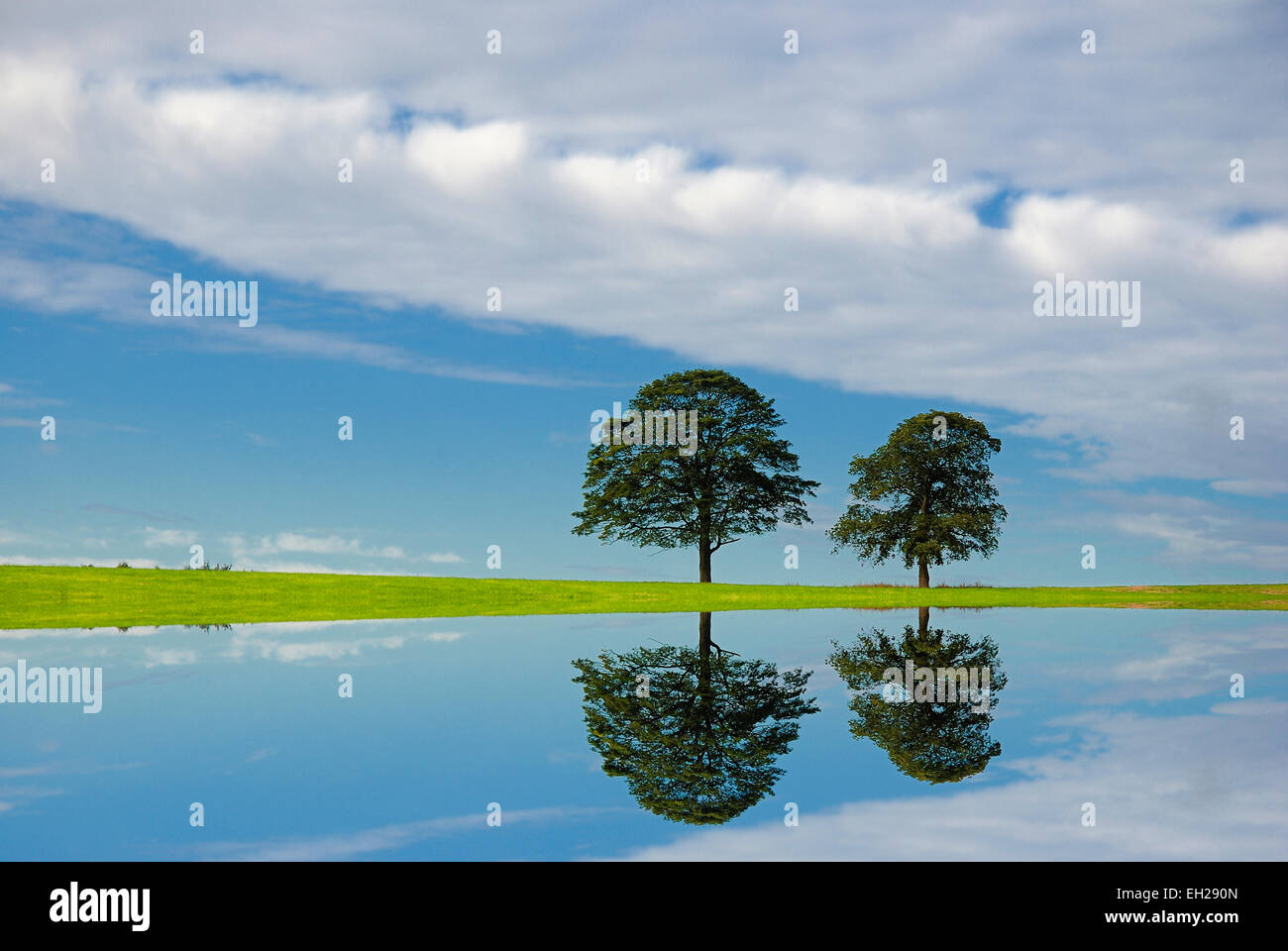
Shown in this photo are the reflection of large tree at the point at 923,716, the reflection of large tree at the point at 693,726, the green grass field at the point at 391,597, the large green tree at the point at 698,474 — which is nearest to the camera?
the reflection of large tree at the point at 693,726

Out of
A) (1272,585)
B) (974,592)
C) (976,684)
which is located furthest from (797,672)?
(1272,585)

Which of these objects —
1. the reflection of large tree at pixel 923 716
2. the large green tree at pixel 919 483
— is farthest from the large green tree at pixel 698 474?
the reflection of large tree at pixel 923 716

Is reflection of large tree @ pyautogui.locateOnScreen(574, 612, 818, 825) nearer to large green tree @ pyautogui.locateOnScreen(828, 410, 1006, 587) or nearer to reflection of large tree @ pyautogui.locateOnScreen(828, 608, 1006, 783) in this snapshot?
reflection of large tree @ pyautogui.locateOnScreen(828, 608, 1006, 783)

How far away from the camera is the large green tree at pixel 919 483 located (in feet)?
203

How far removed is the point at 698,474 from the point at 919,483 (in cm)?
1536

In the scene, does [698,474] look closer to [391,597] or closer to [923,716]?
[391,597]

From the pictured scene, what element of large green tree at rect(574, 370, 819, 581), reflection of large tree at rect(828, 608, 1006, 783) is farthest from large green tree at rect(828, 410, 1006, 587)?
reflection of large tree at rect(828, 608, 1006, 783)

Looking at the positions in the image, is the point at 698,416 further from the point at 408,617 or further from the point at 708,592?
the point at 408,617

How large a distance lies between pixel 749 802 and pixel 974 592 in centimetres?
4807

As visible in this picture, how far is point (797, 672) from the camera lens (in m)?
20.3

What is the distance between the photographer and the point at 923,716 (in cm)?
1550

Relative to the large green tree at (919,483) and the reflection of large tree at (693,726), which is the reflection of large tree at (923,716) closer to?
the reflection of large tree at (693,726)

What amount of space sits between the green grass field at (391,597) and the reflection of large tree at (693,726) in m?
20.2

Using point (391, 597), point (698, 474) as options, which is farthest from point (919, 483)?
point (391, 597)
